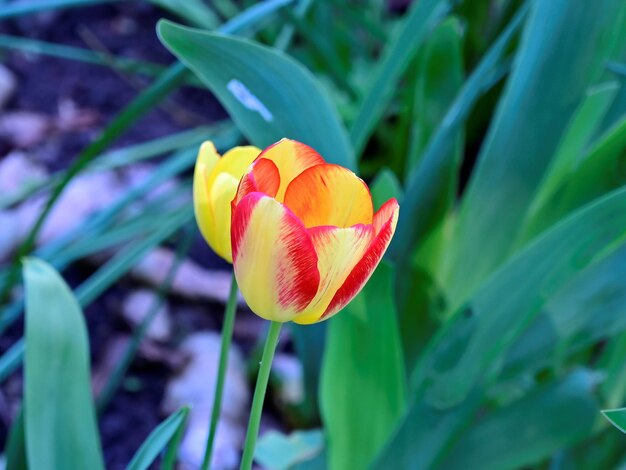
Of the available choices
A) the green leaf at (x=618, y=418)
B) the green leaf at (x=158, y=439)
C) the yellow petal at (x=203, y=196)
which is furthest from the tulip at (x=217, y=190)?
the green leaf at (x=618, y=418)

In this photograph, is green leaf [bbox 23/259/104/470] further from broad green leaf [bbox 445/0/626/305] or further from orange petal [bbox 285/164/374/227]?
broad green leaf [bbox 445/0/626/305]

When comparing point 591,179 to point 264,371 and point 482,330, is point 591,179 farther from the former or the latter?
point 264,371

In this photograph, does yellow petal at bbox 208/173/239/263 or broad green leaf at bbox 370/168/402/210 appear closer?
yellow petal at bbox 208/173/239/263

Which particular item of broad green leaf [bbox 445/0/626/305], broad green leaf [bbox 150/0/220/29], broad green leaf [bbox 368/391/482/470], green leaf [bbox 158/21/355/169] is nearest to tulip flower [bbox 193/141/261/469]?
green leaf [bbox 158/21/355/169]

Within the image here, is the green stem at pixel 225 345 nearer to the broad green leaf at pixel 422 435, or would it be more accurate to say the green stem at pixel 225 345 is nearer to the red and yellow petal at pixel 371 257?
the red and yellow petal at pixel 371 257

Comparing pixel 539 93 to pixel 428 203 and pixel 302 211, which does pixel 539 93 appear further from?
pixel 302 211
